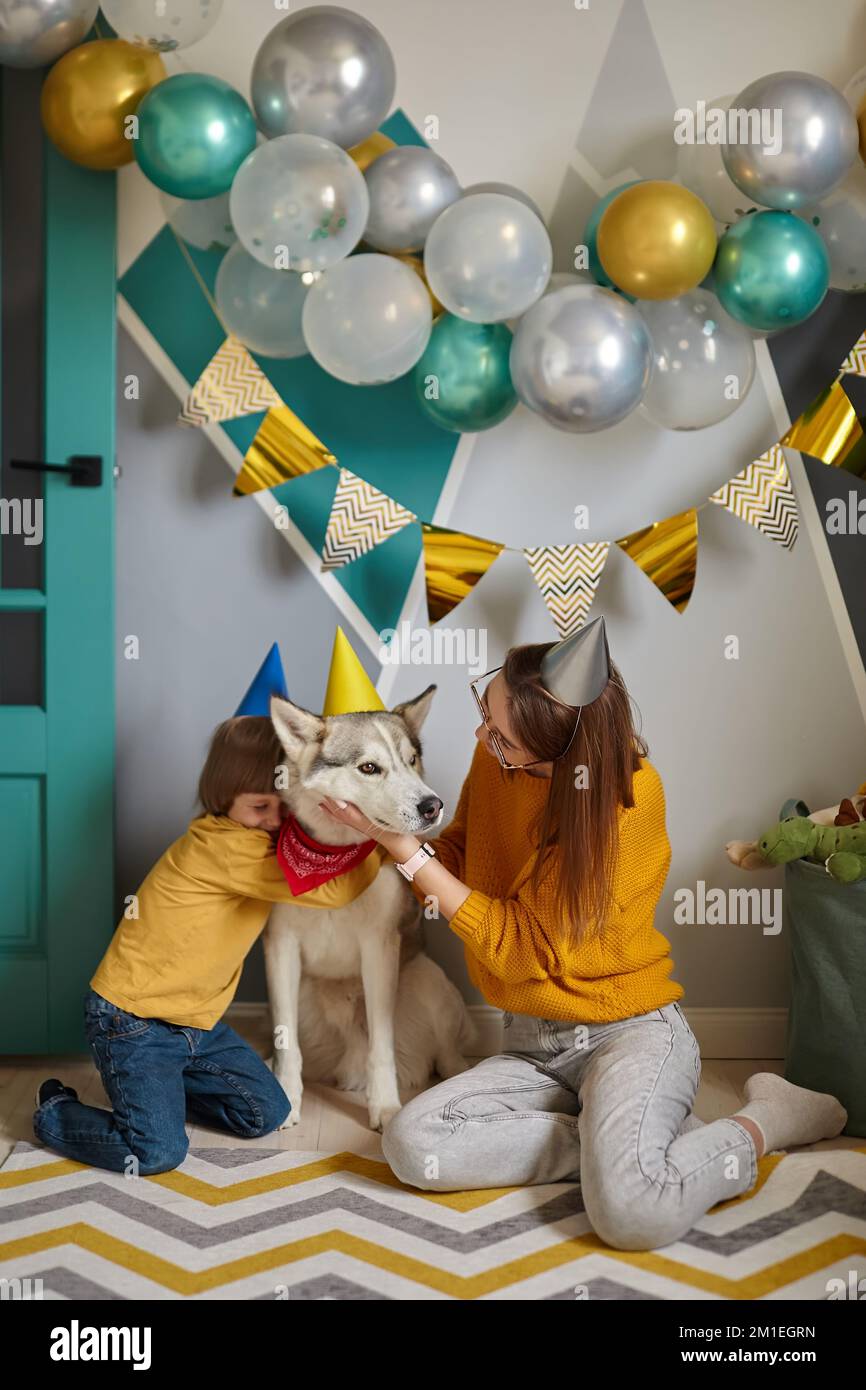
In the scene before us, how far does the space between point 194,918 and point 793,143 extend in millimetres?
1813

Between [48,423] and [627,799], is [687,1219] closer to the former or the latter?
[627,799]

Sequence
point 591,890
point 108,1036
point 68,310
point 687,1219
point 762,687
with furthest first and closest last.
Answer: point 762,687, point 68,310, point 108,1036, point 591,890, point 687,1219

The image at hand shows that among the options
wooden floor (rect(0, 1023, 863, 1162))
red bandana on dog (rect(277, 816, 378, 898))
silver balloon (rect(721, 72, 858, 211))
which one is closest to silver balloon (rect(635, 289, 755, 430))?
silver balloon (rect(721, 72, 858, 211))

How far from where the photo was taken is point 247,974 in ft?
9.64

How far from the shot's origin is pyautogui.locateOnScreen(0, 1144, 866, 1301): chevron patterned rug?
6.12 feet

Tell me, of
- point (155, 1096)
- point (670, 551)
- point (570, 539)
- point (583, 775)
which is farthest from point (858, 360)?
point (155, 1096)

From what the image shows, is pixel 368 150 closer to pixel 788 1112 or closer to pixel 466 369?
pixel 466 369

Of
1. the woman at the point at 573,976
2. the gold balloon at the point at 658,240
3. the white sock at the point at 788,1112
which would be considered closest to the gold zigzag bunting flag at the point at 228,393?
the gold balloon at the point at 658,240

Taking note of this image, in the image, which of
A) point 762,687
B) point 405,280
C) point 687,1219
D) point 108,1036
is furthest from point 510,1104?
point 405,280

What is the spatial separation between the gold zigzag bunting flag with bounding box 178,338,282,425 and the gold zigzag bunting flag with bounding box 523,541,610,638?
0.66 metres

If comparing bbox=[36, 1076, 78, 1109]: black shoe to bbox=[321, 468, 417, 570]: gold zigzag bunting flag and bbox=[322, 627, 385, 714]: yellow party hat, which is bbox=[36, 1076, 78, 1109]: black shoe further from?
bbox=[321, 468, 417, 570]: gold zigzag bunting flag

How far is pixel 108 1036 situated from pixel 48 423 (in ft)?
4.23

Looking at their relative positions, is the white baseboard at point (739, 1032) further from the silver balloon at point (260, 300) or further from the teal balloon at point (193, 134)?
the teal balloon at point (193, 134)

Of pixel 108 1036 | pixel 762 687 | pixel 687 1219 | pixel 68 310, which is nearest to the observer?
pixel 687 1219
